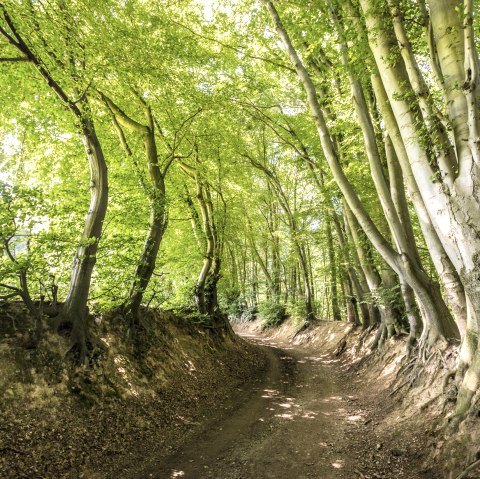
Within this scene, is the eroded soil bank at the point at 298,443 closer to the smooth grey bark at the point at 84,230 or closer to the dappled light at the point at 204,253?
the dappled light at the point at 204,253

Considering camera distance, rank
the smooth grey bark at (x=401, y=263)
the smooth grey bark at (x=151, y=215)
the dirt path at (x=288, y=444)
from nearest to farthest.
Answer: the dirt path at (x=288, y=444), the smooth grey bark at (x=401, y=263), the smooth grey bark at (x=151, y=215)

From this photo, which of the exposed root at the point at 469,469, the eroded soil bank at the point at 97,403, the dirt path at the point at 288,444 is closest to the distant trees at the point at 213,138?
the eroded soil bank at the point at 97,403

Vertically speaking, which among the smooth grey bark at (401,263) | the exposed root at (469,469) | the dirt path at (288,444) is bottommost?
the dirt path at (288,444)

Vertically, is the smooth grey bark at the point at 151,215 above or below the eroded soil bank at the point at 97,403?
above

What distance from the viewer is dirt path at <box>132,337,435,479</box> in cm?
467

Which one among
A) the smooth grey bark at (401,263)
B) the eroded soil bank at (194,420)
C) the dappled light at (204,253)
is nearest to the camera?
the dappled light at (204,253)

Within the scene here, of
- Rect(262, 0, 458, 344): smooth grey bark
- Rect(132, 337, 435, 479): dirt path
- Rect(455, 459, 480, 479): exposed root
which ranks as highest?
Rect(262, 0, 458, 344): smooth grey bark

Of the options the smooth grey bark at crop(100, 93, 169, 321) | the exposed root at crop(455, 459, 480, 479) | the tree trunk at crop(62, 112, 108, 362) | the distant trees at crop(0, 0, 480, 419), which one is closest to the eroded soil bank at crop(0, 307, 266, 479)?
the tree trunk at crop(62, 112, 108, 362)

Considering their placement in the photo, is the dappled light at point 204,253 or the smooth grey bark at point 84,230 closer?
the dappled light at point 204,253

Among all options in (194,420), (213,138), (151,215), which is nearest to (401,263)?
(194,420)

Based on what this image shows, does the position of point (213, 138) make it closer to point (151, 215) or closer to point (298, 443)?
point (151, 215)

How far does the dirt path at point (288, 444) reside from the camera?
4.67 meters

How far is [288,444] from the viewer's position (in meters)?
5.56

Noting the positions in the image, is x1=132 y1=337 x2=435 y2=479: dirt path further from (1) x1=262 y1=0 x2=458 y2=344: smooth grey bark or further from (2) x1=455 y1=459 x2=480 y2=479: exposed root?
(1) x1=262 y1=0 x2=458 y2=344: smooth grey bark
